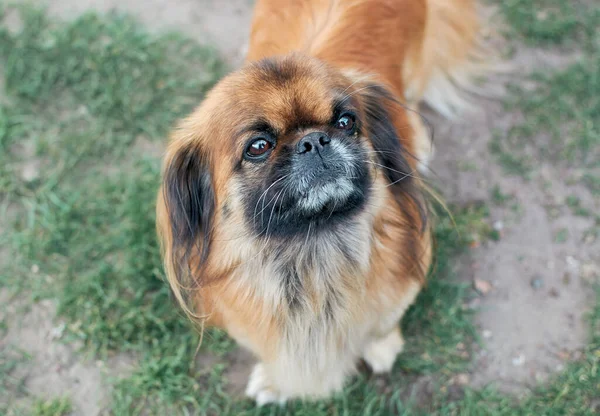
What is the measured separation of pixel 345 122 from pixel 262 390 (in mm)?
1499

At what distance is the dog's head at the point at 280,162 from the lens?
207 centimetres

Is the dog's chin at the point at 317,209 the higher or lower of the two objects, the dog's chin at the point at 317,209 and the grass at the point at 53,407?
the higher

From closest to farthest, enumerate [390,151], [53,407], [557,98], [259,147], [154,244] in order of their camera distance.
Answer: [259,147], [390,151], [53,407], [154,244], [557,98]

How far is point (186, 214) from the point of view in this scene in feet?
7.75

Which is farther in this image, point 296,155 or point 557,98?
point 557,98

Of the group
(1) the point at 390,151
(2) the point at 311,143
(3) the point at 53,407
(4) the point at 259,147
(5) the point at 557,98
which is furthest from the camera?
(5) the point at 557,98

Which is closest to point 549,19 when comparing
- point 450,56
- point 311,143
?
point 450,56

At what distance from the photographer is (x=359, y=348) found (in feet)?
9.05

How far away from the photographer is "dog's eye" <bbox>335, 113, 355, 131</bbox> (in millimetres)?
2242

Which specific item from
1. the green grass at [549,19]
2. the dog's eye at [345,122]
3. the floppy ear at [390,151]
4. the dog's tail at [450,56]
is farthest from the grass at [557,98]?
the dog's eye at [345,122]

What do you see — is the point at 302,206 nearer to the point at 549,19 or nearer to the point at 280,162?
the point at 280,162

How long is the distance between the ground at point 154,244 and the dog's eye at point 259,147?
141cm

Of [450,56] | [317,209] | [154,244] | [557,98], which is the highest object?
[317,209]

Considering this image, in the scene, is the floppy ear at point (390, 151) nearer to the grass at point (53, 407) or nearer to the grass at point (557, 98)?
the grass at point (557, 98)
